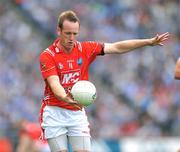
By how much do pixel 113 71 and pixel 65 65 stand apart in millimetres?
11313

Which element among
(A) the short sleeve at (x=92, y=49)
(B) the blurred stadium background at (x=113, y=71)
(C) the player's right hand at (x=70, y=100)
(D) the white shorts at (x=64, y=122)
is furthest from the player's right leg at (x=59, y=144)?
(B) the blurred stadium background at (x=113, y=71)

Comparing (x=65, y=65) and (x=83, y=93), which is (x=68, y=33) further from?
(x=83, y=93)

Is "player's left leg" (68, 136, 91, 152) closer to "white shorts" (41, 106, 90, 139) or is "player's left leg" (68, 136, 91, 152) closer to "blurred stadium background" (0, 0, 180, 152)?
"white shorts" (41, 106, 90, 139)

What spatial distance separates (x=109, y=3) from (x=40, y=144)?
295 inches

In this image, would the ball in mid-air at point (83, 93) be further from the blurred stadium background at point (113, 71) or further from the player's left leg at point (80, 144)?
the blurred stadium background at point (113, 71)

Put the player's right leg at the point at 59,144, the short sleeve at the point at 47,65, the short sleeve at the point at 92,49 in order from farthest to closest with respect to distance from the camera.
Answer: the short sleeve at the point at 92,49 → the player's right leg at the point at 59,144 → the short sleeve at the point at 47,65

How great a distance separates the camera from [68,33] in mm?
9750

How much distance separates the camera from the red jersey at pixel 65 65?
9.89 m

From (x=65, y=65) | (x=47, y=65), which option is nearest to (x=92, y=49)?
(x=65, y=65)

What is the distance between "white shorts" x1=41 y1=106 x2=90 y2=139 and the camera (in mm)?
10055

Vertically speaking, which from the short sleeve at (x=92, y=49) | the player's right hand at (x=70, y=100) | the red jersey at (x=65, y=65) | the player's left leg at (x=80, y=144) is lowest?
the player's left leg at (x=80, y=144)

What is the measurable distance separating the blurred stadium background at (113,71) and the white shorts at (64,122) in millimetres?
7906

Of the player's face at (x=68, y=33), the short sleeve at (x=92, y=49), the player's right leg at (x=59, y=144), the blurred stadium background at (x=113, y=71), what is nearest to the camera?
the player's face at (x=68, y=33)

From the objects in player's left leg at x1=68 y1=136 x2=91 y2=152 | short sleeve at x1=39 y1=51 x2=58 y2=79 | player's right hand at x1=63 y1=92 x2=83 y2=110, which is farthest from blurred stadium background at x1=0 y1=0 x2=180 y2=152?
player's right hand at x1=63 y1=92 x2=83 y2=110
